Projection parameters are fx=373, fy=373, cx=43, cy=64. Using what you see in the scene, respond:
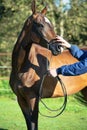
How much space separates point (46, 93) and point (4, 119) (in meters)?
2.53

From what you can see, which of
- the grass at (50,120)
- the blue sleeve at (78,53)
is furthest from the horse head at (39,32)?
the grass at (50,120)

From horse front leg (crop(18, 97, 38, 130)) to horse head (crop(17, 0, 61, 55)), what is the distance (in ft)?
2.47

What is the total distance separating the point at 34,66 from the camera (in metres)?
5.14

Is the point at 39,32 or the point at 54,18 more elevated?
the point at 39,32

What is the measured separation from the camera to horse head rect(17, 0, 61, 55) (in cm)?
471

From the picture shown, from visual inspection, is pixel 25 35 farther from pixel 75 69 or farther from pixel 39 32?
pixel 75 69

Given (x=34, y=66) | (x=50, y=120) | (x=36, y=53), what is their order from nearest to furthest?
(x=34, y=66)
(x=36, y=53)
(x=50, y=120)

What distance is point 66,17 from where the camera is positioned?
58.0ft

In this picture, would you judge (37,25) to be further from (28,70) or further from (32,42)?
(28,70)

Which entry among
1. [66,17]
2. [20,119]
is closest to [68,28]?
[66,17]

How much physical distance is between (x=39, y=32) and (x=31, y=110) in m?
1.07

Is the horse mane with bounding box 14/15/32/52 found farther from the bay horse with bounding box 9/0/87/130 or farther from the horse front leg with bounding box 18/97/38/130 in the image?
the horse front leg with bounding box 18/97/38/130

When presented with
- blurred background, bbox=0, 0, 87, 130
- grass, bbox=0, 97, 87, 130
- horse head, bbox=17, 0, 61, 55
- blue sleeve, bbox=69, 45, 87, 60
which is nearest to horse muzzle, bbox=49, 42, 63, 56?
horse head, bbox=17, 0, 61, 55

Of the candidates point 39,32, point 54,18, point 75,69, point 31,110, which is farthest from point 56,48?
point 54,18
